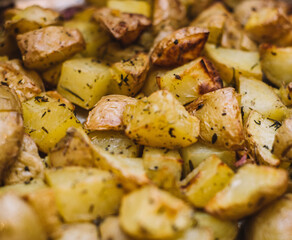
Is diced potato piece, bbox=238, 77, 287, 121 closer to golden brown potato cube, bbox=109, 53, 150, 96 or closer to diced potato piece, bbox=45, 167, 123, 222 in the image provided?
golden brown potato cube, bbox=109, 53, 150, 96

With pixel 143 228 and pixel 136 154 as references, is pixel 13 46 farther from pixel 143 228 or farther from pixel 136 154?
pixel 143 228

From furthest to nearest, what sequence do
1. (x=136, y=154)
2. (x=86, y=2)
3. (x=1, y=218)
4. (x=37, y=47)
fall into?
1. (x=86, y=2)
2. (x=37, y=47)
3. (x=136, y=154)
4. (x=1, y=218)

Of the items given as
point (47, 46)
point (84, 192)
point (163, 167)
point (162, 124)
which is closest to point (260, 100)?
point (162, 124)

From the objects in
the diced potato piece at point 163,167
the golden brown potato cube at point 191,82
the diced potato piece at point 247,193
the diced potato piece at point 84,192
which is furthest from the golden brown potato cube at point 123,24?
the diced potato piece at point 247,193

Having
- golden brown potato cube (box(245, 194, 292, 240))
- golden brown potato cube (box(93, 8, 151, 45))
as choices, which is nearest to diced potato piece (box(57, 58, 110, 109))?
golden brown potato cube (box(93, 8, 151, 45))

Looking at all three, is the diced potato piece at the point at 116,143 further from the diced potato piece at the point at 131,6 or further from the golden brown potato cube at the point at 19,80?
the diced potato piece at the point at 131,6

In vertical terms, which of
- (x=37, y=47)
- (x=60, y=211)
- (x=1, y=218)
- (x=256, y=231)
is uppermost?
(x=37, y=47)

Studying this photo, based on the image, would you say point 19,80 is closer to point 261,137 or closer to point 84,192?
point 84,192

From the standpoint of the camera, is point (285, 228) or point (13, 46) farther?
point (13, 46)

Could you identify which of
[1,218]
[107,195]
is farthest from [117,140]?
[1,218]
